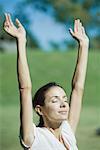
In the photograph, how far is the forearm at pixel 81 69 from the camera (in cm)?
240

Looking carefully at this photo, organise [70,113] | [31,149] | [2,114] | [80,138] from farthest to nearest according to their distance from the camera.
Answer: [2,114] → [80,138] → [70,113] → [31,149]

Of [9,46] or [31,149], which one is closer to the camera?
[31,149]

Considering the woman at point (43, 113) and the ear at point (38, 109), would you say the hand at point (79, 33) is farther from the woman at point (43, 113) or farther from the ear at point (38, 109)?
the ear at point (38, 109)

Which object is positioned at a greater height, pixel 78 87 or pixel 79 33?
pixel 79 33

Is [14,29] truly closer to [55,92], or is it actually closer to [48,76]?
[55,92]

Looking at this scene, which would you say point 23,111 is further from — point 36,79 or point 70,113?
point 36,79

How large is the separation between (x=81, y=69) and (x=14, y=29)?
41cm

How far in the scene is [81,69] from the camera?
2410 mm

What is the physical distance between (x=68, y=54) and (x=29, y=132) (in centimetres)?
1401

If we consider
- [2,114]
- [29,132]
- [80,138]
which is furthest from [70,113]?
[2,114]

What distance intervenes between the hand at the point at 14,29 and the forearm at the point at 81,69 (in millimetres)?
370

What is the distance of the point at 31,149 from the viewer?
2057mm

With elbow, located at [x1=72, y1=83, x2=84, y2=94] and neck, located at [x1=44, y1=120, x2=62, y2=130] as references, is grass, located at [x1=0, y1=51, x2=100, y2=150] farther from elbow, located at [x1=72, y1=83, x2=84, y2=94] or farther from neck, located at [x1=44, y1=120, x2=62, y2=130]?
neck, located at [x1=44, y1=120, x2=62, y2=130]

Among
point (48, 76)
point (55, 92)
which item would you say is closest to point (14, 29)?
Answer: point (55, 92)
